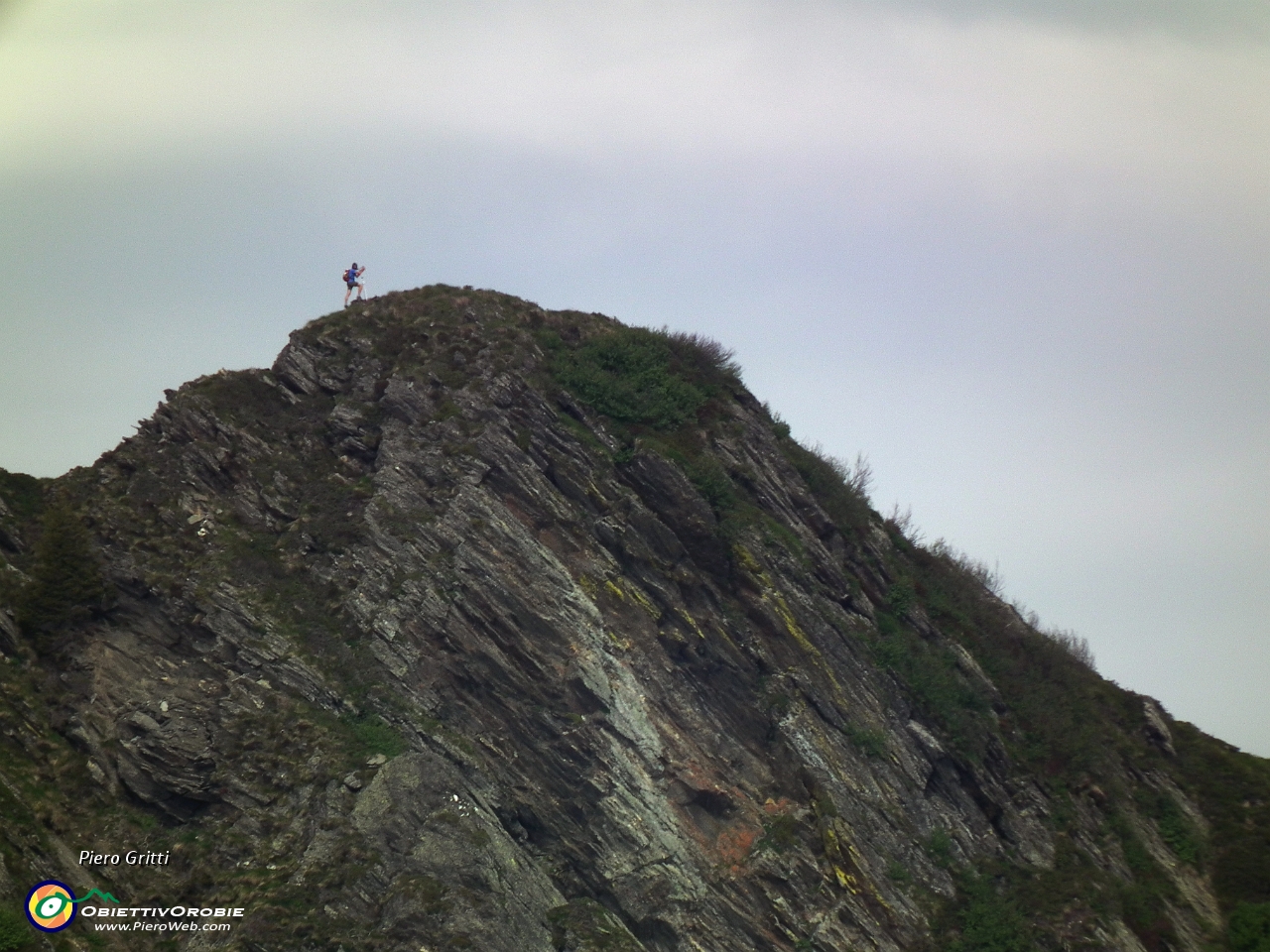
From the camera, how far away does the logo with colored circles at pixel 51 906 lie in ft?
94.4

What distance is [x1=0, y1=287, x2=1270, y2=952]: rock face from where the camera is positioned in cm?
3347

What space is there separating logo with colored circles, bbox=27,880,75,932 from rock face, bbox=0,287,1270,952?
93cm

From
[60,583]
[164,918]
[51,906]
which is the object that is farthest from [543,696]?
[60,583]

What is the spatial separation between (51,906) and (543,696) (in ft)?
49.3

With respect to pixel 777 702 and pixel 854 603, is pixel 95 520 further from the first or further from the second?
pixel 854 603

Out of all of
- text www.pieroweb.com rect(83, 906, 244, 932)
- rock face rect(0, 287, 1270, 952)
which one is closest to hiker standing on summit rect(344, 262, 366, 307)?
rock face rect(0, 287, 1270, 952)

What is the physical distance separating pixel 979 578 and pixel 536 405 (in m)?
25.8

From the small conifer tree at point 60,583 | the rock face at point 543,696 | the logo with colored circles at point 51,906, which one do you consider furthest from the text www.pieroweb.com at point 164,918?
the small conifer tree at point 60,583

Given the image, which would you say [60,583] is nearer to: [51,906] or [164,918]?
[51,906]

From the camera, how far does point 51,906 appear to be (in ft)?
96.0

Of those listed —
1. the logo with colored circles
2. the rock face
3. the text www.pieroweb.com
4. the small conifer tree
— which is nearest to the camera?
the logo with colored circles

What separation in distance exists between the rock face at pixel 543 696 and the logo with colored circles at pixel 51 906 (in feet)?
3.05

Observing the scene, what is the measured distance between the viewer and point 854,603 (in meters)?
45.9

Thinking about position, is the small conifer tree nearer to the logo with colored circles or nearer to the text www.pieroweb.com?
the logo with colored circles
